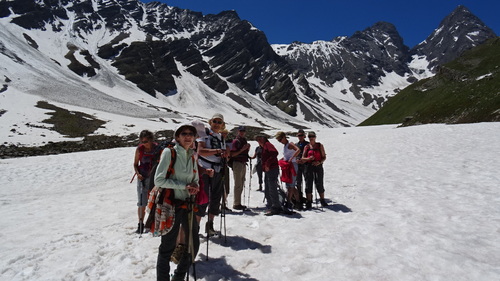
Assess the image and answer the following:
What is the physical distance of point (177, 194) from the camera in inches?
189

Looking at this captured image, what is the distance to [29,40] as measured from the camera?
159625 mm

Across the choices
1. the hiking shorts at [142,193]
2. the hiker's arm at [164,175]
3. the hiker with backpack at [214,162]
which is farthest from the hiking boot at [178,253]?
the hiking shorts at [142,193]

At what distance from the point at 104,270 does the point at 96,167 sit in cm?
1988

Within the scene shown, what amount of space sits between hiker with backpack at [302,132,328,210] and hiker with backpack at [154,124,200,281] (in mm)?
5944

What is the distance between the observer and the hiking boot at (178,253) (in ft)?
15.1

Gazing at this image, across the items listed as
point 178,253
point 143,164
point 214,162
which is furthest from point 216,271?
point 143,164

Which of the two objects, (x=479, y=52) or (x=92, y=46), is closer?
(x=479, y=52)

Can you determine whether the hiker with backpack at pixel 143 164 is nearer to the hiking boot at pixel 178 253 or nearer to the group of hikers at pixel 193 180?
the group of hikers at pixel 193 180

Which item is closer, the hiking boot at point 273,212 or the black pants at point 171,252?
the black pants at point 171,252

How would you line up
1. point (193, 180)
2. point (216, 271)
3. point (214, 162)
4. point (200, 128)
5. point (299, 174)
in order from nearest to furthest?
point (193, 180) → point (216, 271) → point (200, 128) → point (214, 162) → point (299, 174)

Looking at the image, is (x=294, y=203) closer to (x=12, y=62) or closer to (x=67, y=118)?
(x=67, y=118)

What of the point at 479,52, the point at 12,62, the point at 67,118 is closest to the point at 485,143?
the point at 479,52

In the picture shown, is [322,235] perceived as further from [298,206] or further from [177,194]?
[177,194]

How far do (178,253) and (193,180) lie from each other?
4.04 ft
